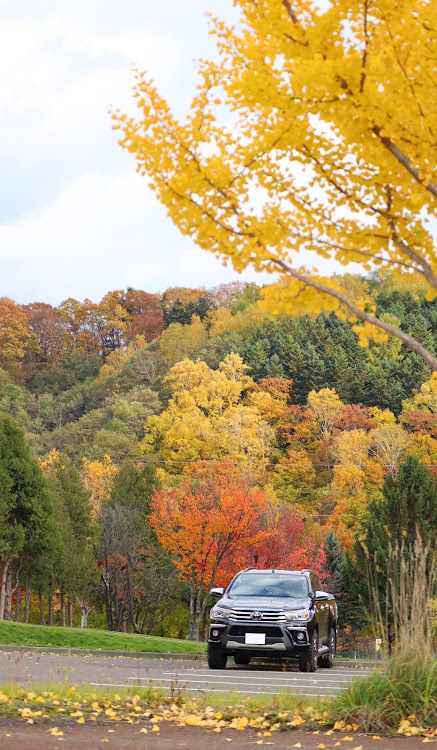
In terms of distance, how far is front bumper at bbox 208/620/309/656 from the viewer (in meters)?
12.3

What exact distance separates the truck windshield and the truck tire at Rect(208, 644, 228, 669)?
89 cm

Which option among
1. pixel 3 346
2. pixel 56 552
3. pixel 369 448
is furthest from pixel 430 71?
pixel 3 346

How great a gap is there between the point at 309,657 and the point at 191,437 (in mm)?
56990

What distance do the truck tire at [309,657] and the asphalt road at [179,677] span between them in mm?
306

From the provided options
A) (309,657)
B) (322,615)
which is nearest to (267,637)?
(309,657)

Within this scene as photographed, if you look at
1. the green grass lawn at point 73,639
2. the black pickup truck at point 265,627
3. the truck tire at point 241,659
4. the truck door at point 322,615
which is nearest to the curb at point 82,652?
the green grass lawn at point 73,639

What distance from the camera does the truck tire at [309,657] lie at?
41.1ft

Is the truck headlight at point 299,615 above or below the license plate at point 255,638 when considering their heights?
above

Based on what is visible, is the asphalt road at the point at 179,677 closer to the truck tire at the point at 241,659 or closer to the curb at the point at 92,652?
the truck tire at the point at 241,659

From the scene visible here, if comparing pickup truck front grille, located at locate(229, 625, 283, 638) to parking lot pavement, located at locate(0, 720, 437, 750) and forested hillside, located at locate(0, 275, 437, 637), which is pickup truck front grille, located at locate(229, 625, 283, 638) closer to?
parking lot pavement, located at locate(0, 720, 437, 750)

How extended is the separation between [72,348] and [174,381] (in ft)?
112

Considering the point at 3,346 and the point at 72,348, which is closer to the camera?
the point at 3,346

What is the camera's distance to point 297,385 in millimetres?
84688

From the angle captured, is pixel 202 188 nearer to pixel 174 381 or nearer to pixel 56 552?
pixel 56 552
